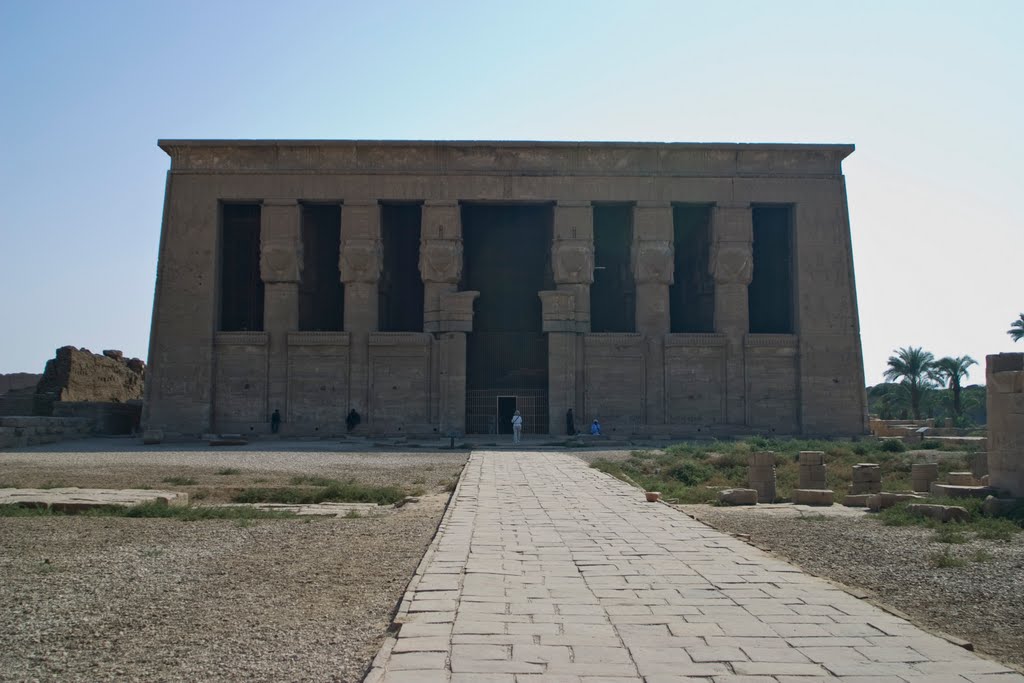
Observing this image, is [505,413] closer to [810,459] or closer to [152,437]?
[152,437]

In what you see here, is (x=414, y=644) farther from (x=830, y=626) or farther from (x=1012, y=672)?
(x=1012, y=672)

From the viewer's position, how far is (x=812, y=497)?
1330cm

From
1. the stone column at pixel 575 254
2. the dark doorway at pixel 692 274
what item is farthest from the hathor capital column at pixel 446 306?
the dark doorway at pixel 692 274

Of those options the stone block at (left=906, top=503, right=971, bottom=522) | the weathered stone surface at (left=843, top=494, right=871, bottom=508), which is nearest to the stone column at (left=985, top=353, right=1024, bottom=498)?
the stone block at (left=906, top=503, right=971, bottom=522)

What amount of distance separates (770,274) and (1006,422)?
2374 centimetres

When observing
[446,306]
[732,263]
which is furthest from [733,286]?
[446,306]

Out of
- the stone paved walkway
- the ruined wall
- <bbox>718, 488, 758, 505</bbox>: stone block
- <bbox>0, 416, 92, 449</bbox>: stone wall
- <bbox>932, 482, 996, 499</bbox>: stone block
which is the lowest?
the stone paved walkway

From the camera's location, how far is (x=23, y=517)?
10.6 m

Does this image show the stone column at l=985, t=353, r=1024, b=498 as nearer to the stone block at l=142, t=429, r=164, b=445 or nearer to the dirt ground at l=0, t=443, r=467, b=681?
the dirt ground at l=0, t=443, r=467, b=681

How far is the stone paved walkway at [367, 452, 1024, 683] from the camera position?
4277 millimetres

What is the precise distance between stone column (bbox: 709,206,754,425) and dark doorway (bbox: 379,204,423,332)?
12.1m

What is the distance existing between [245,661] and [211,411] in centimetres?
2829

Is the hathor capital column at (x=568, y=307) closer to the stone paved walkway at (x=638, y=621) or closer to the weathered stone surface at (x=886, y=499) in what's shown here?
the weathered stone surface at (x=886, y=499)

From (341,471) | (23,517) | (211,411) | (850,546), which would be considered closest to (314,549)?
(23,517)
